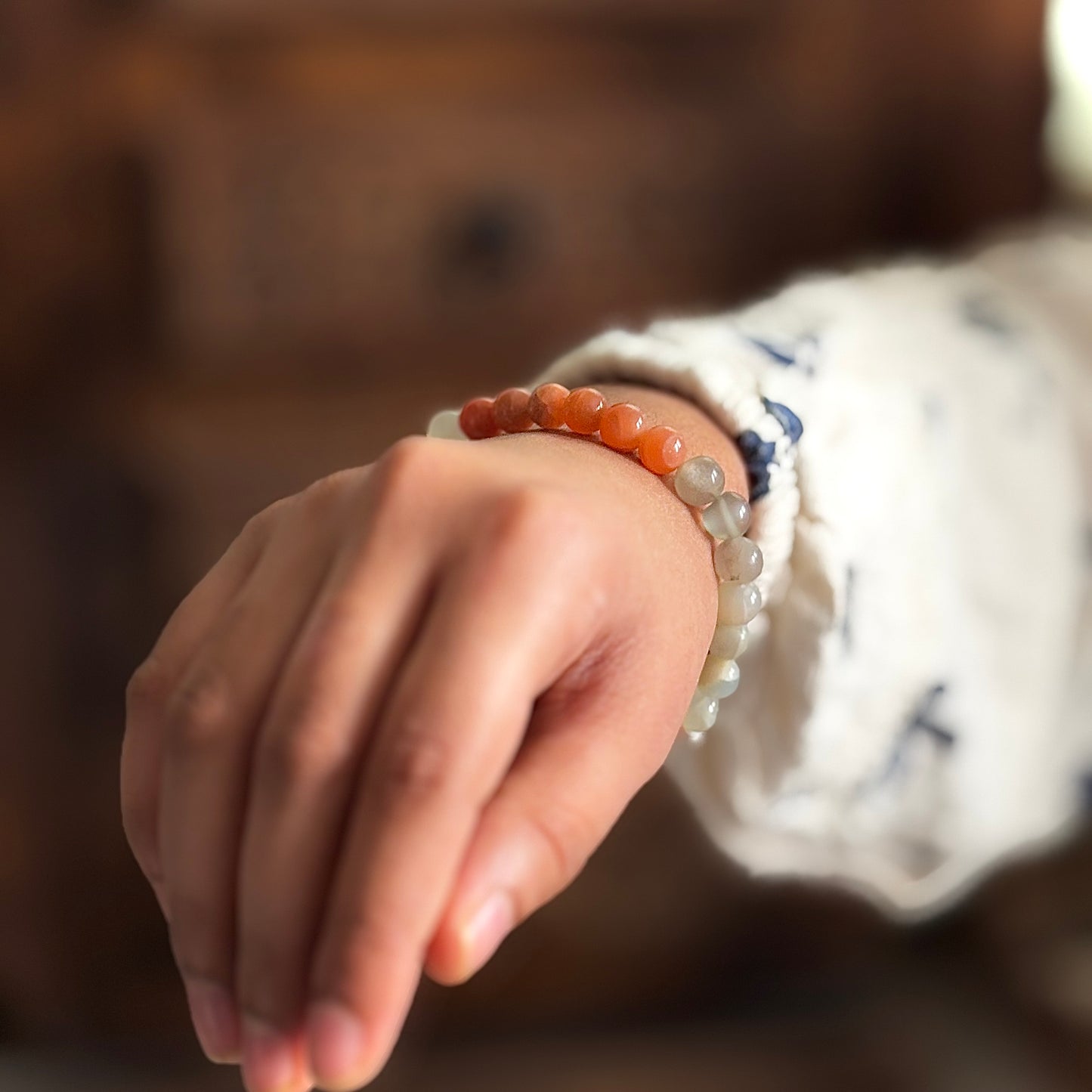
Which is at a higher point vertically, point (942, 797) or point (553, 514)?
point (553, 514)

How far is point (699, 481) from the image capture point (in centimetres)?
27

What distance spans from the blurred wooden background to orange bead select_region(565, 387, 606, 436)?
1.10 ft

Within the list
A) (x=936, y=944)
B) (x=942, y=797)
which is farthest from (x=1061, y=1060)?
(x=942, y=797)

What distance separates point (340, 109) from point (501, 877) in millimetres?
513

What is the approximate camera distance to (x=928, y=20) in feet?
2.21

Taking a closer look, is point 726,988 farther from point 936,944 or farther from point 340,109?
point 340,109

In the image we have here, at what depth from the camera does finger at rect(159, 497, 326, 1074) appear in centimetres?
22

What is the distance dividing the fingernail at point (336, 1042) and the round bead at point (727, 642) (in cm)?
12

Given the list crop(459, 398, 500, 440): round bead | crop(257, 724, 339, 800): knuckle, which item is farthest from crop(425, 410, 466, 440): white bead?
crop(257, 724, 339, 800): knuckle

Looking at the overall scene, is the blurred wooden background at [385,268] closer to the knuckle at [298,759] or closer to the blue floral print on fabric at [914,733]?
the blue floral print on fabric at [914,733]

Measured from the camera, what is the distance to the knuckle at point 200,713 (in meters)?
0.22

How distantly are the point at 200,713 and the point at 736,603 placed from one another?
0.41 feet

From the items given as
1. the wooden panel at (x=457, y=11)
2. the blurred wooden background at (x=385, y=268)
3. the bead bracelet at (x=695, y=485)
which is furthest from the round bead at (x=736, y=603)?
the wooden panel at (x=457, y=11)

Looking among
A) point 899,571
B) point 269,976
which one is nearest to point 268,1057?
point 269,976
